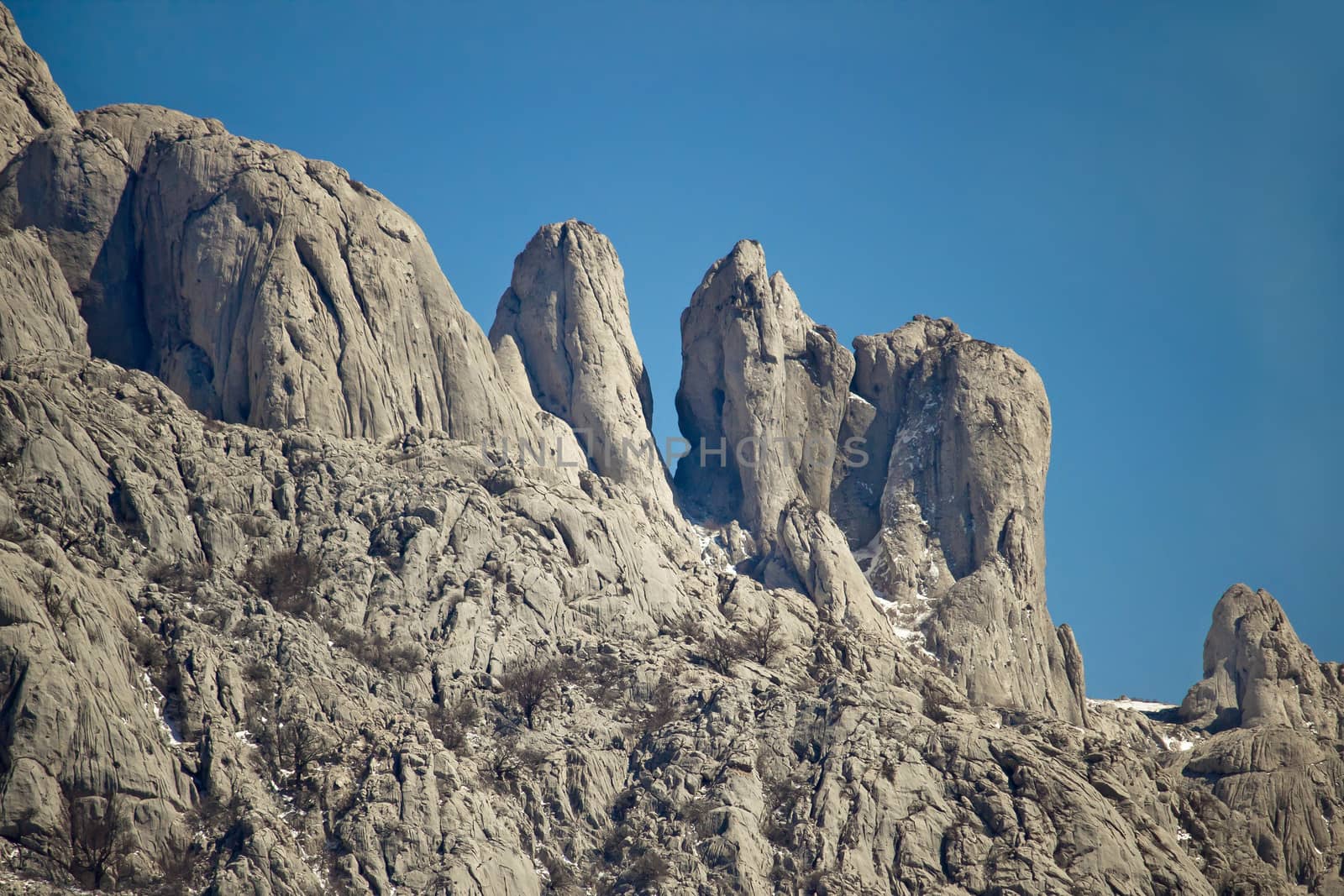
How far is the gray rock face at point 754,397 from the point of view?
146 m

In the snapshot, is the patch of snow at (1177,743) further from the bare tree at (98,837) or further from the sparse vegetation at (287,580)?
the bare tree at (98,837)

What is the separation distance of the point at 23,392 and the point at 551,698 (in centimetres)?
3362

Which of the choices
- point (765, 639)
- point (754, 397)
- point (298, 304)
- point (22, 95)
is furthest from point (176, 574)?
point (754, 397)

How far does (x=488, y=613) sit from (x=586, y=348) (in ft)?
141

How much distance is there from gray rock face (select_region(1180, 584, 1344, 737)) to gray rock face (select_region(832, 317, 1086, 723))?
11109 millimetres

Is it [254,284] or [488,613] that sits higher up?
[254,284]

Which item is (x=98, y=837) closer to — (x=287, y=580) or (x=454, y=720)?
(x=454, y=720)

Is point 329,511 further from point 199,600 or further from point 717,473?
point 717,473

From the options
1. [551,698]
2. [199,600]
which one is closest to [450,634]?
[551,698]

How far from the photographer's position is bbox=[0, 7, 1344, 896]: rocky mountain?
87.2 metres

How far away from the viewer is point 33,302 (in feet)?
373

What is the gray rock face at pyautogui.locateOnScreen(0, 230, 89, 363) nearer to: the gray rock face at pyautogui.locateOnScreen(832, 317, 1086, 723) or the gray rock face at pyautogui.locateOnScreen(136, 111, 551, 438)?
the gray rock face at pyautogui.locateOnScreen(136, 111, 551, 438)

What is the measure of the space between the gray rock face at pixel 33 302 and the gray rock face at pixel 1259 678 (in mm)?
84797

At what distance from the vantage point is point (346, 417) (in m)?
117
